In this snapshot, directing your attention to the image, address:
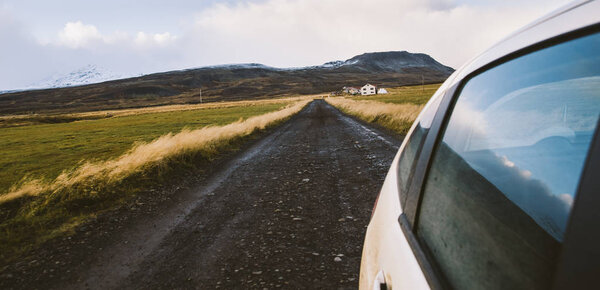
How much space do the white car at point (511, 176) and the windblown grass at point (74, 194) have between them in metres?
4.80

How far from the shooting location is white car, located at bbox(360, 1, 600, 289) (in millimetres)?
608

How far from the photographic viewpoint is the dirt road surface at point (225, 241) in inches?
120

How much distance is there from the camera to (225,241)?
3771 mm

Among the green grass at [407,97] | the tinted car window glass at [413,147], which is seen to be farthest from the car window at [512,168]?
the green grass at [407,97]

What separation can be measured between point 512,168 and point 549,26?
402 mm

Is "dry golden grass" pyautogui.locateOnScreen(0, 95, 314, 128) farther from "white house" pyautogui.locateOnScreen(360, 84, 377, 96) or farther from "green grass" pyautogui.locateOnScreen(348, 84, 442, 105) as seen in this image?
"white house" pyautogui.locateOnScreen(360, 84, 377, 96)

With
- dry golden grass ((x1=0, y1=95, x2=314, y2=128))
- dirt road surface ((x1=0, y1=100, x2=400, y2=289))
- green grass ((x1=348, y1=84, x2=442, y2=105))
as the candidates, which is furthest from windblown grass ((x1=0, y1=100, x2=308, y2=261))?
dry golden grass ((x1=0, y1=95, x2=314, y2=128))

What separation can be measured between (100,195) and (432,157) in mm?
6175

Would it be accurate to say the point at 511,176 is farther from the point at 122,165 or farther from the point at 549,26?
the point at 122,165

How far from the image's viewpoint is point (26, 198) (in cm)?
587

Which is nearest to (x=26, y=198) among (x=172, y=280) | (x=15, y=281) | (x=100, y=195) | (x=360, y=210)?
(x=100, y=195)

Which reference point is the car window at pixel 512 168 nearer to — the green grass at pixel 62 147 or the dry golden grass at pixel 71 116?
the green grass at pixel 62 147

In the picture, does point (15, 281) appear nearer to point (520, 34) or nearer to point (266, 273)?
point (266, 273)

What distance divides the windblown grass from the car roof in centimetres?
519
